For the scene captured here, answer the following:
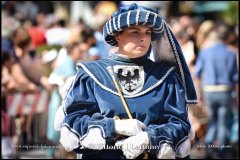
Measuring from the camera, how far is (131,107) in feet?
18.7

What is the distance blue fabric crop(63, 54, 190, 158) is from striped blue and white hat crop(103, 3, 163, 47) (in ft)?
0.87

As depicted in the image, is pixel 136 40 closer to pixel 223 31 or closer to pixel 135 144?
pixel 135 144

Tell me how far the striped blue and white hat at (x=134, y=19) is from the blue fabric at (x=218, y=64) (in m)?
6.19

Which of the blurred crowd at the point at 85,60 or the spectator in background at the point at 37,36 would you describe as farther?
the spectator in background at the point at 37,36

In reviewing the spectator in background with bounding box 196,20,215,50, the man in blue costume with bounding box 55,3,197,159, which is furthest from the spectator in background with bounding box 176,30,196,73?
the man in blue costume with bounding box 55,3,197,159

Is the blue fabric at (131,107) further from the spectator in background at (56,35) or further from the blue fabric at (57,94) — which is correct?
the spectator in background at (56,35)

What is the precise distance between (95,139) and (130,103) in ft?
1.06

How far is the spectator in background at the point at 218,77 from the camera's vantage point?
1201 centimetres

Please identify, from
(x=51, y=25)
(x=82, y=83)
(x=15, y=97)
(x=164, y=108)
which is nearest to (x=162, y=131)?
(x=164, y=108)

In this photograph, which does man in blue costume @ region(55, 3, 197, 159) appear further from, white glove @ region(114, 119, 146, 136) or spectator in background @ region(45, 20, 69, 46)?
spectator in background @ region(45, 20, 69, 46)

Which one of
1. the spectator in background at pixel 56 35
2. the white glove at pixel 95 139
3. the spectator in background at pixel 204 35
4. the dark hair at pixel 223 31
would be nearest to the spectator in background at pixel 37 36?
the spectator in background at pixel 56 35

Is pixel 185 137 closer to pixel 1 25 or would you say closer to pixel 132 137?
pixel 132 137

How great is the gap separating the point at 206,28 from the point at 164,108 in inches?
305

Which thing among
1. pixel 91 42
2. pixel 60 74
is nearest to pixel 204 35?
pixel 91 42
